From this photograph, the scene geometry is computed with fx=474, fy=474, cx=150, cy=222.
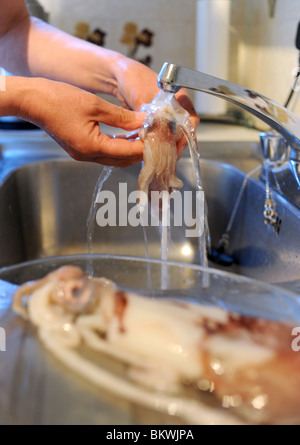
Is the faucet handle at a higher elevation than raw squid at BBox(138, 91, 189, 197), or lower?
lower

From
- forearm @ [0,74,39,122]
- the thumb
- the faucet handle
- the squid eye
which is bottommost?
the faucet handle

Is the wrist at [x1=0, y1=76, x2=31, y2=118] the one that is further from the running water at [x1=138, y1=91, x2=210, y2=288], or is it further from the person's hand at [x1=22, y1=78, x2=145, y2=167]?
the running water at [x1=138, y1=91, x2=210, y2=288]

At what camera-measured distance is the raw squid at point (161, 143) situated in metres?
0.49

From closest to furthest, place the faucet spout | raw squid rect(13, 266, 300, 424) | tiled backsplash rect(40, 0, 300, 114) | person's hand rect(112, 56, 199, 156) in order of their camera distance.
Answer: raw squid rect(13, 266, 300, 424) < the faucet spout < person's hand rect(112, 56, 199, 156) < tiled backsplash rect(40, 0, 300, 114)

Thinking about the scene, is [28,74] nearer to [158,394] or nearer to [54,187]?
[54,187]

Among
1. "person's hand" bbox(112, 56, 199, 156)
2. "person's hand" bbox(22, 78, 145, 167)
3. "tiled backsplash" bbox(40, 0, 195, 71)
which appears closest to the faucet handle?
"person's hand" bbox(112, 56, 199, 156)

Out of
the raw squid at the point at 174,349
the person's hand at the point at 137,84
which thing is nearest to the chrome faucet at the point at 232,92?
the person's hand at the point at 137,84

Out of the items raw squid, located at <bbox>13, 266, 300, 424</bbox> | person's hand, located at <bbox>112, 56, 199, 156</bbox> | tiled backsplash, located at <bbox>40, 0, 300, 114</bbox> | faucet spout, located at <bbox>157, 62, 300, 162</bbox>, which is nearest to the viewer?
raw squid, located at <bbox>13, 266, 300, 424</bbox>

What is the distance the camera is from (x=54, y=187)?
2.94 ft

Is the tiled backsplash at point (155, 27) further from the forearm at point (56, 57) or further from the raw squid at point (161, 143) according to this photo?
the raw squid at point (161, 143)

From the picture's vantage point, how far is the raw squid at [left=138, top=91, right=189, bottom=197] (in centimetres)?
49

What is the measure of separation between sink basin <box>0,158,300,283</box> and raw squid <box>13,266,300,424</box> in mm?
430

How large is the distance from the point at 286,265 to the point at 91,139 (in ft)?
0.95
